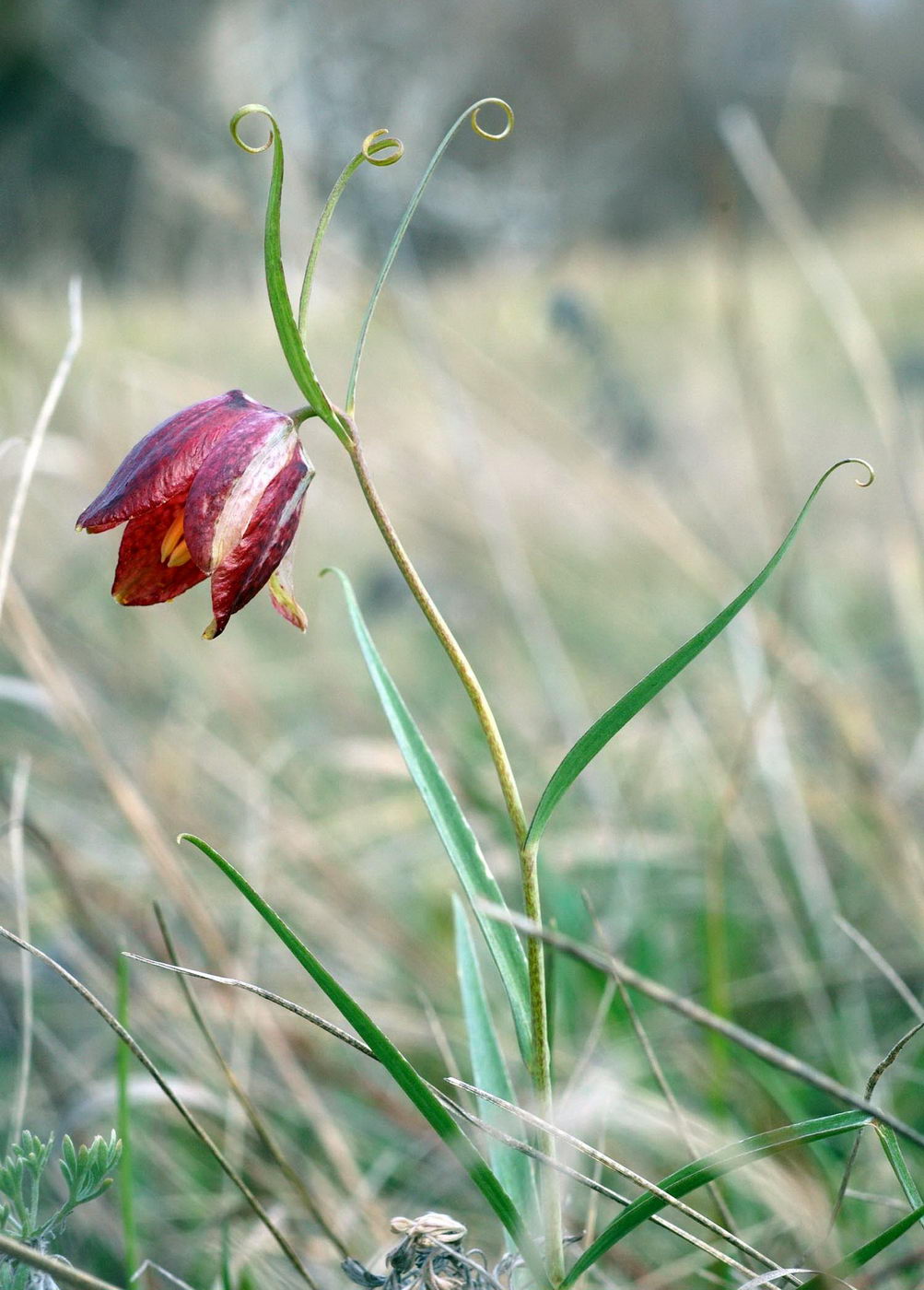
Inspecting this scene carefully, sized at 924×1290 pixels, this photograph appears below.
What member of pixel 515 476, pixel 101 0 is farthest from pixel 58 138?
pixel 515 476

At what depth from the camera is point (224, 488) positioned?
416 mm

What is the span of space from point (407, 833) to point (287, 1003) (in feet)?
3.11

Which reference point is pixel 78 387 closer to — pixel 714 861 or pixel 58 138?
pixel 714 861

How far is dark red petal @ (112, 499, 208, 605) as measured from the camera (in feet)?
1.50

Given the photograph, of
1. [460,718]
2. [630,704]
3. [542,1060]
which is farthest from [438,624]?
[460,718]

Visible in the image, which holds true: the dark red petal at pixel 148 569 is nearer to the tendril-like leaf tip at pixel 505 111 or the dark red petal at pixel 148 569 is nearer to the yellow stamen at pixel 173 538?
the yellow stamen at pixel 173 538

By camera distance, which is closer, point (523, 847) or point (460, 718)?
point (523, 847)

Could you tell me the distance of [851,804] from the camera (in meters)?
1.18

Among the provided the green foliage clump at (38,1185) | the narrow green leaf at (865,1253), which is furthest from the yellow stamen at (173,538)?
the narrow green leaf at (865,1253)

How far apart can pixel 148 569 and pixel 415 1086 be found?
227 millimetres

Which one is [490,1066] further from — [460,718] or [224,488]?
[460,718]

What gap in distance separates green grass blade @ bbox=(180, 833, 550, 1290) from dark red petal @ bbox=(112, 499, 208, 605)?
11 centimetres

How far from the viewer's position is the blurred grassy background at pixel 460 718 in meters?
0.83

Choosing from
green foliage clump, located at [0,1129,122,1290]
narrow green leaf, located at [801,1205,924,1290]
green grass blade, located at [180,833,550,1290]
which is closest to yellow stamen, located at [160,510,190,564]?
green grass blade, located at [180,833,550,1290]
